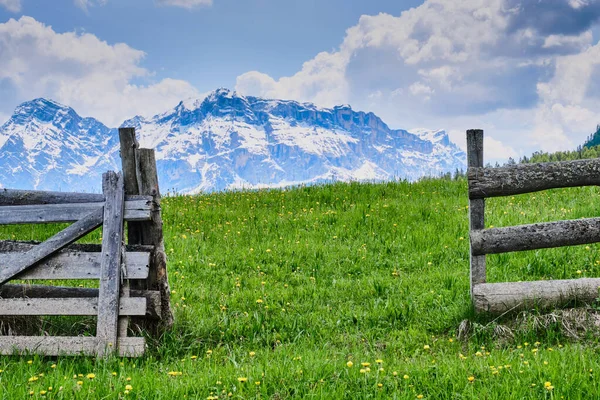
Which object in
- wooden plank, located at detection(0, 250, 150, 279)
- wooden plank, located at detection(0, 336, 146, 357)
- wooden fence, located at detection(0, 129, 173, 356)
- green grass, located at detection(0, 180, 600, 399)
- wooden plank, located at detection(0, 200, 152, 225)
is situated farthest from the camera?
wooden plank, located at detection(0, 200, 152, 225)

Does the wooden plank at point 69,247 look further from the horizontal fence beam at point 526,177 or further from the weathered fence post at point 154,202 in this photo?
the horizontal fence beam at point 526,177

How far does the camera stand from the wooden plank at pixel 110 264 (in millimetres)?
6352

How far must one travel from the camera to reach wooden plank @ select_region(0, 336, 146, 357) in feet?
20.6

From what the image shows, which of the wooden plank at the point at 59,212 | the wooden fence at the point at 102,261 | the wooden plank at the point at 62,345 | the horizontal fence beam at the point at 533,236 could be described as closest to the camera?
the wooden plank at the point at 62,345

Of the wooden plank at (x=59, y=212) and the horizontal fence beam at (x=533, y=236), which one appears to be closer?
the wooden plank at (x=59, y=212)

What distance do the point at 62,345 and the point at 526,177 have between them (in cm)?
623

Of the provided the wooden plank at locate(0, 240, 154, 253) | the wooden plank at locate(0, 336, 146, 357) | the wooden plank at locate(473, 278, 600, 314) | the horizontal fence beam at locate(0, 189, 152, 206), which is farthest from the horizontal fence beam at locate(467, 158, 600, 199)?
the horizontal fence beam at locate(0, 189, 152, 206)

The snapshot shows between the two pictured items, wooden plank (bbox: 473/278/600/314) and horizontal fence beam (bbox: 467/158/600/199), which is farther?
horizontal fence beam (bbox: 467/158/600/199)

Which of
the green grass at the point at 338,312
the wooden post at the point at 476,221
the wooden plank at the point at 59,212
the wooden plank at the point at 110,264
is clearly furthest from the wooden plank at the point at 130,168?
the wooden post at the point at 476,221

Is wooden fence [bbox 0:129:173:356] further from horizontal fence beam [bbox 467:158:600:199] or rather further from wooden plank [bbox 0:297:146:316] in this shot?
Result: horizontal fence beam [bbox 467:158:600:199]

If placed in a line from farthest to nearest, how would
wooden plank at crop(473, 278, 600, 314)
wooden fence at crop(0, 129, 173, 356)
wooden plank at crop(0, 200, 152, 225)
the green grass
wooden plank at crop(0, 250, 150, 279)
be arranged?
1. wooden plank at crop(473, 278, 600, 314)
2. wooden plank at crop(0, 200, 152, 225)
3. wooden plank at crop(0, 250, 150, 279)
4. wooden fence at crop(0, 129, 173, 356)
5. the green grass

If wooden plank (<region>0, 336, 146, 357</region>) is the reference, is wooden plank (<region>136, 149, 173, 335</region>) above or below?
above

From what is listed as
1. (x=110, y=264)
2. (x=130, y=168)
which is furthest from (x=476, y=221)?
(x=110, y=264)

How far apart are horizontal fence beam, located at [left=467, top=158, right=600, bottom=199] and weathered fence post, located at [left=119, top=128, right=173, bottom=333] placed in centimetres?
416
